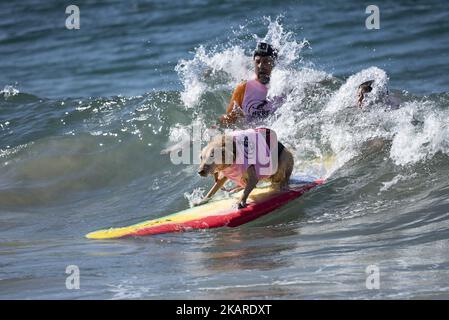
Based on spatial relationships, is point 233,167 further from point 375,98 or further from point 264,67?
point 375,98

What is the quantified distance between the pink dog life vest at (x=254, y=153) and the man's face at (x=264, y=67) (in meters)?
1.26

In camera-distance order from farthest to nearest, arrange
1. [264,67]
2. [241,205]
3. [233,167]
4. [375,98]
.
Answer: [375,98] < [264,67] < [241,205] < [233,167]

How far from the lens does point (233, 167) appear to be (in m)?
7.48

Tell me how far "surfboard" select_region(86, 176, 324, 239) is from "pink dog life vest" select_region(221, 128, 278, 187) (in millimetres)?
247

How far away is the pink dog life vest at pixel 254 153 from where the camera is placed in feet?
24.4

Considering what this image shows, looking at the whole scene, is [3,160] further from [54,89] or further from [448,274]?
[448,274]

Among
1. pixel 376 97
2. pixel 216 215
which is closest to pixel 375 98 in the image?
pixel 376 97


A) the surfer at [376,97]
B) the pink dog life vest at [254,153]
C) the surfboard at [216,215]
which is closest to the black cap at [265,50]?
the pink dog life vest at [254,153]

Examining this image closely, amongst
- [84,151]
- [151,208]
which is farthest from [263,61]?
[84,151]

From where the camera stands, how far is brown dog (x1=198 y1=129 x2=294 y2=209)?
7250mm

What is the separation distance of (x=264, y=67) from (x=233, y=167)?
5.79ft

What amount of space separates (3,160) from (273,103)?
4.30 meters

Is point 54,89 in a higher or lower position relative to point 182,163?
higher
